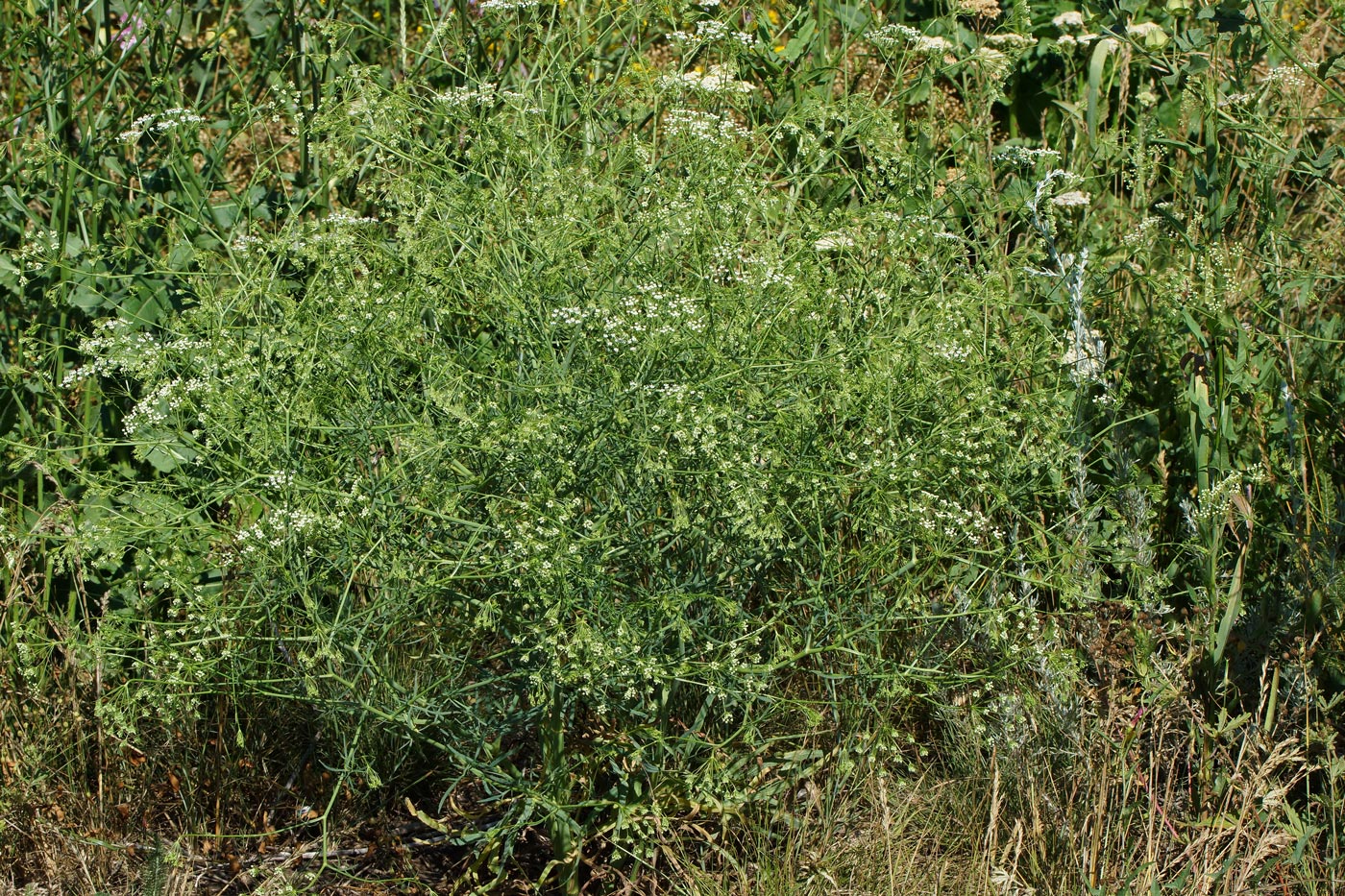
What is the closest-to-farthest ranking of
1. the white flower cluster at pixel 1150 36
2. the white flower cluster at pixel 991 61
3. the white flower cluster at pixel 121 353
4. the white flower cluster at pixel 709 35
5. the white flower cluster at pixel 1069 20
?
the white flower cluster at pixel 121 353 < the white flower cluster at pixel 709 35 < the white flower cluster at pixel 991 61 < the white flower cluster at pixel 1150 36 < the white flower cluster at pixel 1069 20

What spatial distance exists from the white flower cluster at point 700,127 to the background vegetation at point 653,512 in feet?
0.14

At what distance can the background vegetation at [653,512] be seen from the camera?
252cm

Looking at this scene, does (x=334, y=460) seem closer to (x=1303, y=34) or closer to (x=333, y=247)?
(x=333, y=247)

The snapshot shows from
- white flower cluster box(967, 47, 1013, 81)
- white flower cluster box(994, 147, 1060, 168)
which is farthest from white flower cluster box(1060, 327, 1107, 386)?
white flower cluster box(967, 47, 1013, 81)

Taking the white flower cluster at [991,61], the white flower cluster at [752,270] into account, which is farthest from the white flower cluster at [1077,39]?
the white flower cluster at [752,270]

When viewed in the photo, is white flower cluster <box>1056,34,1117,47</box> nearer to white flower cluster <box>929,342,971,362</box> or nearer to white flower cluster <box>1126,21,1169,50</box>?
white flower cluster <box>1126,21,1169,50</box>

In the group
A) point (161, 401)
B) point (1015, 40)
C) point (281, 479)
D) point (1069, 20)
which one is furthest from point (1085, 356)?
point (161, 401)

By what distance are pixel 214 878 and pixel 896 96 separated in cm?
256

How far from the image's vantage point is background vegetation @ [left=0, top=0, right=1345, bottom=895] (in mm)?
2520

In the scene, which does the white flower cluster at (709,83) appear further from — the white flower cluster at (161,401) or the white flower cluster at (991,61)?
the white flower cluster at (161,401)

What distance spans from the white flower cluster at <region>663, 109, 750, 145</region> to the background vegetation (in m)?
0.04

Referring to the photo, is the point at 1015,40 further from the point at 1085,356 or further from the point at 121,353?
the point at 121,353

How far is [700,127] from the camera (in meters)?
2.84

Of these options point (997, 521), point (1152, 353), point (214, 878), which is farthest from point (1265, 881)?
point (214, 878)
